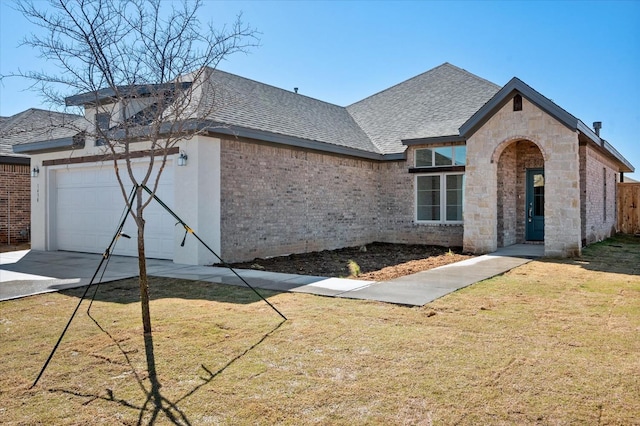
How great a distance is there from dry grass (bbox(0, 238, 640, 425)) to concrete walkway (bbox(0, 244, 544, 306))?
65 centimetres

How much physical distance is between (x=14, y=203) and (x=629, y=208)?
25.8m

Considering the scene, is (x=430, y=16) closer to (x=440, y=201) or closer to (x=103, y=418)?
(x=440, y=201)

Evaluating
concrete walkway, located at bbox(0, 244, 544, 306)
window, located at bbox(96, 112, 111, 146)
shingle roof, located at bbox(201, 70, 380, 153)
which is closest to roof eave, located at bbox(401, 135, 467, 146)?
shingle roof, located at bbox(201, 70, 380, 153)

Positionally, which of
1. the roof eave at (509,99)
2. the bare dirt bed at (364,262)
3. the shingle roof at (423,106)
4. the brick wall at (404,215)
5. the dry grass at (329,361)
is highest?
the shingle roof at (423,106)

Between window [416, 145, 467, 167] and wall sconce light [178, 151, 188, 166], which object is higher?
window [416, 145, 467, 167]

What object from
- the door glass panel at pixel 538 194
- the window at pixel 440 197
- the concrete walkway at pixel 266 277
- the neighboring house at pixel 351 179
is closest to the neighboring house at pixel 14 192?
the neighboring house at pixel 351 179

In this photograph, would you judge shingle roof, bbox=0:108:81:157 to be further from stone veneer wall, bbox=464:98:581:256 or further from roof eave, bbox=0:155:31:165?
stone veneer wall, bbox=464:98:581:256

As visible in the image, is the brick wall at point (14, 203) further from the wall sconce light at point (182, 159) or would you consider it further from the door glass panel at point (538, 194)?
the door glass panel at point (538, 194)

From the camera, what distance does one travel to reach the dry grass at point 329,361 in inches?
140

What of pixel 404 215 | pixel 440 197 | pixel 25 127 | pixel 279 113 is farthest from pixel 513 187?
pixel 25 127

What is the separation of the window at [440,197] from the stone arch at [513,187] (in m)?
1.41

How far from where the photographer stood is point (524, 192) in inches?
635

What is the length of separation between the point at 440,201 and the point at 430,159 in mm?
1486

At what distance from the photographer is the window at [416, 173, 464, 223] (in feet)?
53.6
